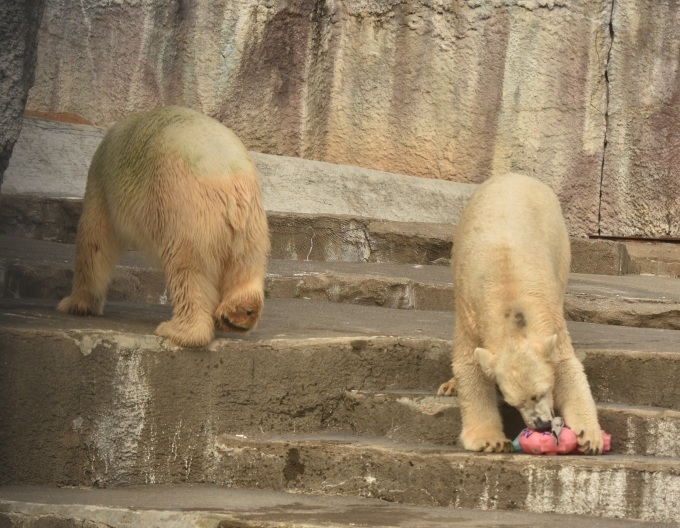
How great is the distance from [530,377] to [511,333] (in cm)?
23

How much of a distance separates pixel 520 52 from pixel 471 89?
24.1 inches

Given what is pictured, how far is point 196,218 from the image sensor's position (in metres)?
5.11

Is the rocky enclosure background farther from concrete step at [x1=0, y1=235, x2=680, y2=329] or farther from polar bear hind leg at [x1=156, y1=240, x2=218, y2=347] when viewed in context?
polar bear hind leg at [x1=156, y1=240, x2=218, y2=347]

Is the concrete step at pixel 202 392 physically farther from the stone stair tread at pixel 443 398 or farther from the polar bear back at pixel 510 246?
the polar bear back at pixel 510 246

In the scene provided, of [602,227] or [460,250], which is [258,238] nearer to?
[460,250]

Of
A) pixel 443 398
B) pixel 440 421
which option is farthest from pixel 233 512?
pixel 443 398

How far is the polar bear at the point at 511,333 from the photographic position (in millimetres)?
4871

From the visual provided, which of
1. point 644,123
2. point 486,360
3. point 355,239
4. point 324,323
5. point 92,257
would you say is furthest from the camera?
point 644,123

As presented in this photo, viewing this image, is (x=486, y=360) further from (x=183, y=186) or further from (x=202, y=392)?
(x=183, y=186)

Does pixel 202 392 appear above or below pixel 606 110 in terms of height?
below

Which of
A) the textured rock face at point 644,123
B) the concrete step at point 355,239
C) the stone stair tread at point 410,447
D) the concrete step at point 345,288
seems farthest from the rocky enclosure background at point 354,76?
the stone stair tread at point 410,447

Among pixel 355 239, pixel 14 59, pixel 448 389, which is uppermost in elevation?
pixel 14 59

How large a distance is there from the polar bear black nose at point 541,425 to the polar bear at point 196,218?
4.41 feet

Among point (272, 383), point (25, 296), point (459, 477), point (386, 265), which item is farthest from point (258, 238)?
point (386, 265)
